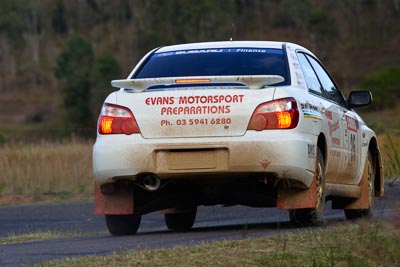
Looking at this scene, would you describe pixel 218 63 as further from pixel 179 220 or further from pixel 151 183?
pixel 179 220

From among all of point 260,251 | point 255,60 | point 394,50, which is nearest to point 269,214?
point 255,60

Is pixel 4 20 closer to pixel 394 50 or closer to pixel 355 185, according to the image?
Result: pixel 394 50

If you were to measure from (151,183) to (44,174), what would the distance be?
37.0 feet

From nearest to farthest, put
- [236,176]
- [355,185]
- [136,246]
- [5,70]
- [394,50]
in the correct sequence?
1. [136,246]
2. [236,176]
3. [355,185]
4. [394,50]
5. [5,70]

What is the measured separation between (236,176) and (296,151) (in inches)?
19.8

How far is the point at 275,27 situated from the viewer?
284ft

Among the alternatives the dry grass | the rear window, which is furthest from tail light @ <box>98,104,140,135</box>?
the dry grass

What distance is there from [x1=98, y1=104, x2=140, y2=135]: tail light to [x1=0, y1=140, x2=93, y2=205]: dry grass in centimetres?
881

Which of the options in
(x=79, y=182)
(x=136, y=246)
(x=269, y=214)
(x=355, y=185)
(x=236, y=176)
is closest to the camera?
(x=136, y=246)

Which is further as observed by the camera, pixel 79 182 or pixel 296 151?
pixel 79 182

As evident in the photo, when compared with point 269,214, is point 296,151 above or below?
above

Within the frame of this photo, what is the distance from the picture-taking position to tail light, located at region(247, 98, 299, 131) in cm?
889

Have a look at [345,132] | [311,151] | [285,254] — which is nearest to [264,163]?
[311,151]

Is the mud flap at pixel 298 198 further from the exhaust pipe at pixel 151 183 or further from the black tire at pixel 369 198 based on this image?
the black tire at pixel 369 198
